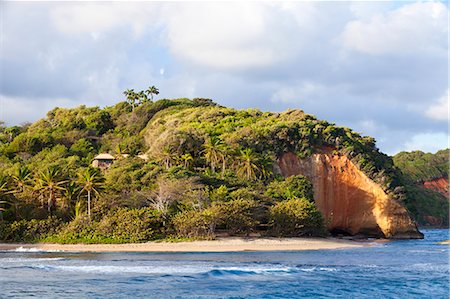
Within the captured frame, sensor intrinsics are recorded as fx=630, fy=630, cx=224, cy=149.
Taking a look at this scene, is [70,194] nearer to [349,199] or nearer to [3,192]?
[3,192]

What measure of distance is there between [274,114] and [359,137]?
1277 cm

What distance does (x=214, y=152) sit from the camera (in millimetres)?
74125

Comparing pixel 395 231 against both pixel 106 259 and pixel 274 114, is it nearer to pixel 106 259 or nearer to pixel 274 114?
pixel 274 114

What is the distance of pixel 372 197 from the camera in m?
79.2

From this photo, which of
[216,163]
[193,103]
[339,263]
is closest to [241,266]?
[339,263]

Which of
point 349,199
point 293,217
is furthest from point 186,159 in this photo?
point 349,199

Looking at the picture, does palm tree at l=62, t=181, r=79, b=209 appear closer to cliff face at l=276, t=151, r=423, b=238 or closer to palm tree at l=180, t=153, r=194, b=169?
palm tree at l=180, t=153, r=194, b=169

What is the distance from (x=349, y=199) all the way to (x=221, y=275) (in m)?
46.7

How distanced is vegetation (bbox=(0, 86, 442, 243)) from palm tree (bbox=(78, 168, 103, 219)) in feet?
0.48

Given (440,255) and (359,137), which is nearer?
(440,255)

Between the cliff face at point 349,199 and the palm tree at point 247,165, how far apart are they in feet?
17.9

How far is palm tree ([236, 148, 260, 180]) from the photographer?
74.2 meters

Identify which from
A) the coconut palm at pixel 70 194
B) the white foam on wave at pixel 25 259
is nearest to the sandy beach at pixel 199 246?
the coconut palm at pixel 70 194

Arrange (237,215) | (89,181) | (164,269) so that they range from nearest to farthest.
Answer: (164,269) < (237,215) < (89,181)
